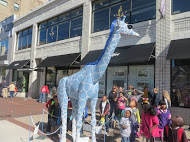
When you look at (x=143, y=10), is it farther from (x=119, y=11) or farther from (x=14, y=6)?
(x=14, y=6)

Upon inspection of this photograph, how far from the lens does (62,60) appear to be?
12219mm

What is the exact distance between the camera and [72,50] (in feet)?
41.0

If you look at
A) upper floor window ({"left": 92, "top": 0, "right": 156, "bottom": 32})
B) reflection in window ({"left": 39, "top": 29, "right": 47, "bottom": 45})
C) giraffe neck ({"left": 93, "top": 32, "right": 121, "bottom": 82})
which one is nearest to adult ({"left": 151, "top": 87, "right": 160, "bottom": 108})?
giraffe neck ({"left": 93, "top": 32, "right": 121, "bottom": 82})

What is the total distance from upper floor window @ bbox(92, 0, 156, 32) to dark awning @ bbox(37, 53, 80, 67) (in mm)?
2556

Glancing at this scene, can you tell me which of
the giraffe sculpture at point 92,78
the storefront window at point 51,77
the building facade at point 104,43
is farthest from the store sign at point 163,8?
the storefront window at point 51,77

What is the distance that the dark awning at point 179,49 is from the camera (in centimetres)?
648

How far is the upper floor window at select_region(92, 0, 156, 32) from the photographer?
354 inches

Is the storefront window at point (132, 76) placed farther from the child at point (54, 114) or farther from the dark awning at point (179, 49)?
the child at point (54, 114)

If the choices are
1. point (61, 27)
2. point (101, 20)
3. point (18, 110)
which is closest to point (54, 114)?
point (18, 110)

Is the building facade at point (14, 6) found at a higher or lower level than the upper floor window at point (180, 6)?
higher

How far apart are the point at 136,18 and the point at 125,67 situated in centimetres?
303

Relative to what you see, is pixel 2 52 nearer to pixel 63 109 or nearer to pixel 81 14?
pixel 81 14

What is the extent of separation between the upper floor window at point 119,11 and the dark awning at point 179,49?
7.33 feet

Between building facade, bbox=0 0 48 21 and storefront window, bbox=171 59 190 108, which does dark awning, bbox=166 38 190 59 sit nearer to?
storefront window, bbox=171 59 190 108
